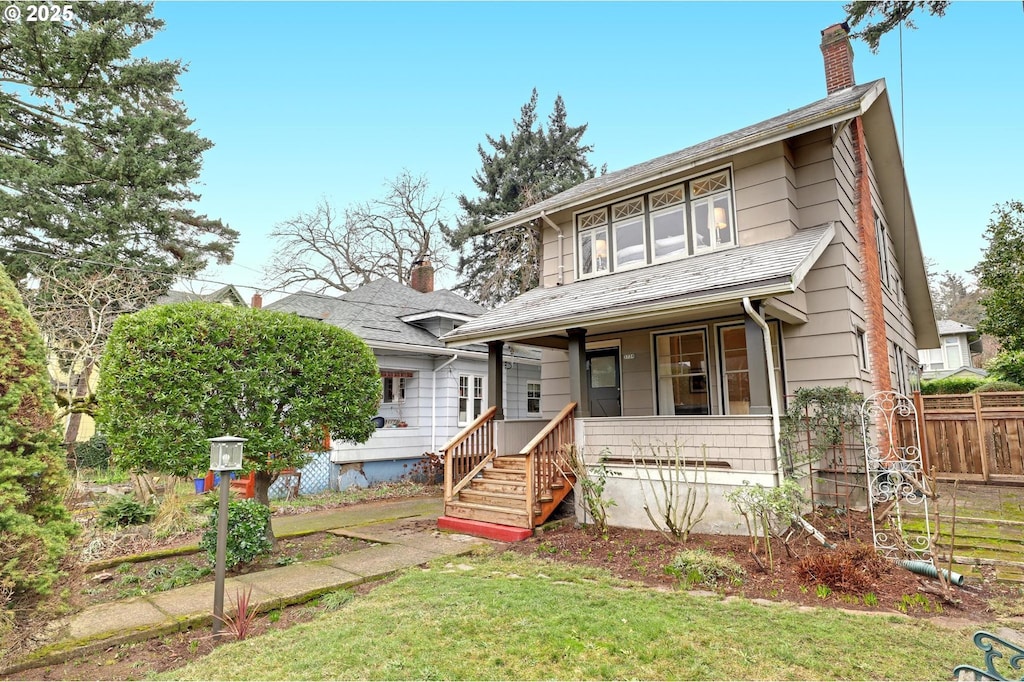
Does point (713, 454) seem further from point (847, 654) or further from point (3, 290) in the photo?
point (3, 290)

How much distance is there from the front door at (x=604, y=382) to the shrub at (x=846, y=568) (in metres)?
5.70

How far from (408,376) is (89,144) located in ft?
37.7

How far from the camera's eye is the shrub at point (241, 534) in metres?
5.81

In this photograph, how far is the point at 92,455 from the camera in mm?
15047

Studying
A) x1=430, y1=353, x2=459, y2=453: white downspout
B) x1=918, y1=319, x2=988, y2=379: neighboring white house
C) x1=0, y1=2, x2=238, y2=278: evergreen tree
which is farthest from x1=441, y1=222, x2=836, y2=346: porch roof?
x1=918, y1=319, x2=988, y2=379: neighboring white house

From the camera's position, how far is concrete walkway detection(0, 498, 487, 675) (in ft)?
13.2

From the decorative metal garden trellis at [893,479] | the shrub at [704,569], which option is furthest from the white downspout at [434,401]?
the decorative metal garden trellis at [893,479]

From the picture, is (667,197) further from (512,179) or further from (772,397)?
(512,179)

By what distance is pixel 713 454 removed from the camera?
699cm

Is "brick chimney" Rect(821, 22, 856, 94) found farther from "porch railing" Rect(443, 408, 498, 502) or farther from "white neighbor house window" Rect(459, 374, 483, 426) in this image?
"white neighbor house window" Rect(459, 374, 483, 426)

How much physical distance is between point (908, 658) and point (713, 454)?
3569mm

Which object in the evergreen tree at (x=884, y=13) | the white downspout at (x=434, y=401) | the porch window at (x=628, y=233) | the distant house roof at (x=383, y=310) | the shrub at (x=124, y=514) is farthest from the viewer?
the white downspout at (x=434, y=401)

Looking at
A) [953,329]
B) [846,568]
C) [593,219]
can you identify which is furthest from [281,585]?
[953,329]

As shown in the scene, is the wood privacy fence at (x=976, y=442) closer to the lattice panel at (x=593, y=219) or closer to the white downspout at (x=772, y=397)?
the white downspout at (x=772, y=397)
